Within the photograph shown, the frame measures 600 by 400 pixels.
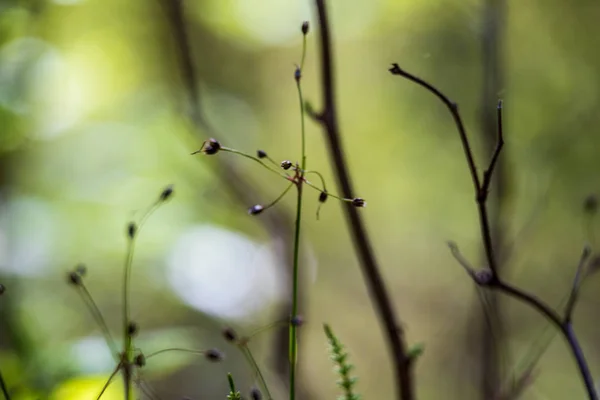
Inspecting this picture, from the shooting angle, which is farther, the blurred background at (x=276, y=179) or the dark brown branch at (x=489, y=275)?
the blurred background at (x=276, y=179)

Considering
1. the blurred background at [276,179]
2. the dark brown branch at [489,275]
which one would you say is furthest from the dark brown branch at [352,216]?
the blurred background at [276,179]

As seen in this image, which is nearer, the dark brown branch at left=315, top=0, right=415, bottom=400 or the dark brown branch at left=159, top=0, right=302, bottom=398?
the dark brown branch at left=315, top=0, right=415, bottom=400

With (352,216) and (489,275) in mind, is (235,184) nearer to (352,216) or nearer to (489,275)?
(352,216)

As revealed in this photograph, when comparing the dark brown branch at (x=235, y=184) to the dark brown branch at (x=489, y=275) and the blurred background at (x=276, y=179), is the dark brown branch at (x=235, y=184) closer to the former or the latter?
the blurred background at (x=276, y=179)

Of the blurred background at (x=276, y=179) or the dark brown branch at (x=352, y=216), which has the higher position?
the blurred background at (x=276, y=179)

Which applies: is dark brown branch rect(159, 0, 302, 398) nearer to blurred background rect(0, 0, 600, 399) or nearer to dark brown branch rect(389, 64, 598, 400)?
blurred background rect(0, 0, 600, 399)

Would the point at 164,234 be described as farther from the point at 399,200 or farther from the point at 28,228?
the point at 399,200

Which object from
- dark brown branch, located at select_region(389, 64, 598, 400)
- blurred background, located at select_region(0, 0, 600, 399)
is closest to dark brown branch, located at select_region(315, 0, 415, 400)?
dark brown branch, located at select_region(389, 64, 598, 400)
